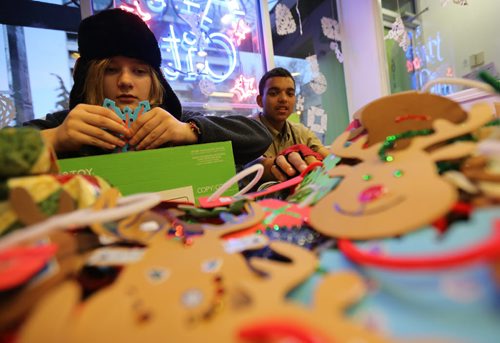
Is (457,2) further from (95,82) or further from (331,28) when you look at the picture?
(95,82)

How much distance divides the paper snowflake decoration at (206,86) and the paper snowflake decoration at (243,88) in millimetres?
153

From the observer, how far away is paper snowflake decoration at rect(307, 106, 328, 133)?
7.41 feet

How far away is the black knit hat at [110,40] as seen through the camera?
2.49 feet

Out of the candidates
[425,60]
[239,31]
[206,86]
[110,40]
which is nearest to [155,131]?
[110,40]

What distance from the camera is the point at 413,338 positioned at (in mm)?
117

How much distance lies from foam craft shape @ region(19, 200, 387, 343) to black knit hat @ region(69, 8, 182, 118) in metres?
0.78

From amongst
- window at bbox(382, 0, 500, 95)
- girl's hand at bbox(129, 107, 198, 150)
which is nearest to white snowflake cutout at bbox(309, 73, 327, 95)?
window at bbox(382, 0, 500, 95)

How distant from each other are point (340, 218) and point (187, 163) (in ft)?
1.38

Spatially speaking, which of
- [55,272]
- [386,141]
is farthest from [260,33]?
[55,272]

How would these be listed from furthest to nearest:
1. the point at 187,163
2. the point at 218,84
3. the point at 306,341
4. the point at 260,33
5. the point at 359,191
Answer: the point at 260,33 → the point at 218,84 → the point at 187,163 → the point at 359,191 → the point at 306,341

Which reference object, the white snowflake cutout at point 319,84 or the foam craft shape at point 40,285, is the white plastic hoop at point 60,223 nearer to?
the foam craft shape at point 40,285

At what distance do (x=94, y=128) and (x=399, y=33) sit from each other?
2.29 metres

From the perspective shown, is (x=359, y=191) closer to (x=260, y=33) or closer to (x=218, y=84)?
(x=218, y=84)

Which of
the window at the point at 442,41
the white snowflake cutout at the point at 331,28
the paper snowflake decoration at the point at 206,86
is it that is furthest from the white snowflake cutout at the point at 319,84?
the paper snowflake decoration at the point at 206,86
